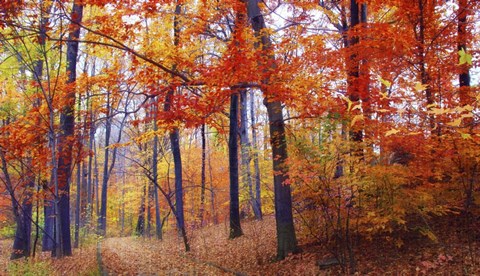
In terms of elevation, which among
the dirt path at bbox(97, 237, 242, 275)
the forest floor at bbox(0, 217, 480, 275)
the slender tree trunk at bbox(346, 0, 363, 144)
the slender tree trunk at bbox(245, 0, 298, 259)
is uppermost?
the slender tree trunk at bbox(346, 0, 363, 144)

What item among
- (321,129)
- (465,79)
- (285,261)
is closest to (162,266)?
(285,261)

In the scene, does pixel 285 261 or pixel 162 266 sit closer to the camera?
pixel 285 261

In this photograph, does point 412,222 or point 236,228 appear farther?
point 236,228

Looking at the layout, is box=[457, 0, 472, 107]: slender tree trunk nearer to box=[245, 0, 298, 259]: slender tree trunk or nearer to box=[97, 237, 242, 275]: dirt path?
box=[245, 0, 298, 259]: slender tree trunk

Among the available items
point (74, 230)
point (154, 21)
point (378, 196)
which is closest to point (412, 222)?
point (378, 196)

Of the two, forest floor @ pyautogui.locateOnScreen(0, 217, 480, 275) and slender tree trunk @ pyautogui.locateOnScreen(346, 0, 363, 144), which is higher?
slender tree trunk @ pyautogui.locateOnScreen(346, 0, 363, 144)

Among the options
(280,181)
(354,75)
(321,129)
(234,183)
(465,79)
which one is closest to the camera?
(321,129)

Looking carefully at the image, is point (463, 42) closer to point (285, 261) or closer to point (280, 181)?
point (280, 181)

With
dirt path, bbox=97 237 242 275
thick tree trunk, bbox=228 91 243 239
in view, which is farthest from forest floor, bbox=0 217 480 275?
thick tree trunk, bbox=228 91 243 239

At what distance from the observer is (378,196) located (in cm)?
680

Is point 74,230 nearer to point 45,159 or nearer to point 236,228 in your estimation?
point 236,228

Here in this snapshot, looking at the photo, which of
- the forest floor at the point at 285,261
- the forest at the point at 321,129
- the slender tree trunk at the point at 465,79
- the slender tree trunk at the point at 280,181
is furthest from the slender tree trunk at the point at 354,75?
the forest floor at the point at 285,261

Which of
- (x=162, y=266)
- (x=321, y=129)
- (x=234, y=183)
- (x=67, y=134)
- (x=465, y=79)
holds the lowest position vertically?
(x=162, y=266)

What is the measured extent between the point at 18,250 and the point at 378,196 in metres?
12.9
